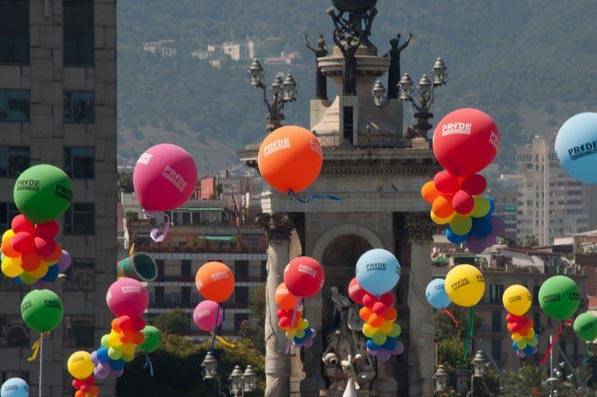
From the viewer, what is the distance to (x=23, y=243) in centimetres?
7581

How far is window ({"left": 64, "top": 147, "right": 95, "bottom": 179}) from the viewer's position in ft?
397

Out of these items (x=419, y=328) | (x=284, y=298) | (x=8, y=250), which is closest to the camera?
(x=8, y=250)

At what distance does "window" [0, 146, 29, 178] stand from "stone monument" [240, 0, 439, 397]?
39.5m

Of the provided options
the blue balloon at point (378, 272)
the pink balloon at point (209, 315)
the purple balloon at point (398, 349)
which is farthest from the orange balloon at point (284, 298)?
the pink balloon at point (209, 315)

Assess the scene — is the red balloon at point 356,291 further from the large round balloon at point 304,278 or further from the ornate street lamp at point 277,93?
the ornate street lamp at point 277,93

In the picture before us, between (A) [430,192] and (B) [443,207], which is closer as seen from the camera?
(B) [443,207]

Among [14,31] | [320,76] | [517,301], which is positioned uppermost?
[14,31]

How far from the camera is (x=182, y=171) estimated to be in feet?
242

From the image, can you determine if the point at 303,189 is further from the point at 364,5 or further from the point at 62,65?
the point at 62,65

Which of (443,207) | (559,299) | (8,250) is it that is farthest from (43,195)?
(559,299)

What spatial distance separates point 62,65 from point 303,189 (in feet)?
152

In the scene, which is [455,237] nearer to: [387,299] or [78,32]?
[387,299]

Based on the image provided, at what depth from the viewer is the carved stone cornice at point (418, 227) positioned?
79875 mm

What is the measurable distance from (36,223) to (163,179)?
3726 millimetres
